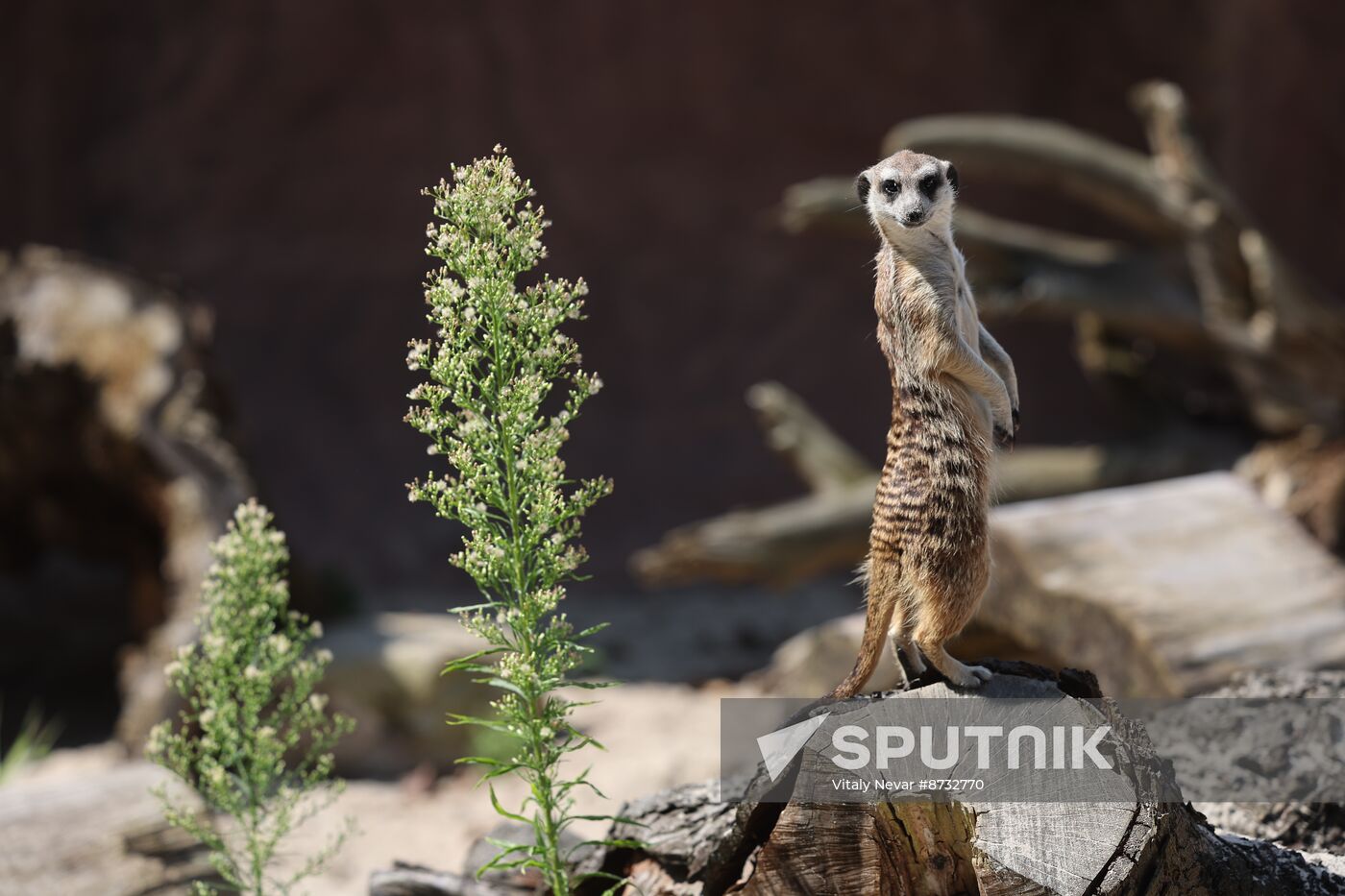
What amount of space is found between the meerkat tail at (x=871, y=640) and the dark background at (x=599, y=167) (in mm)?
6108

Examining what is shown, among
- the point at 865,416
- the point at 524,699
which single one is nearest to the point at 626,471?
the point at 865,416

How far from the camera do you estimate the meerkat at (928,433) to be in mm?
2059

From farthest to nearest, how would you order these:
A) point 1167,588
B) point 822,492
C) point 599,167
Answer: point 599,167 → point 822,492 → point 1167,588

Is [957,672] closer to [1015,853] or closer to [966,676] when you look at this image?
[966,676]

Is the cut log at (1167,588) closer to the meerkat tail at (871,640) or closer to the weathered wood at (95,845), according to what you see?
the meerkat tail at (871,640)

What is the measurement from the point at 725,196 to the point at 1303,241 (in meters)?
3.50

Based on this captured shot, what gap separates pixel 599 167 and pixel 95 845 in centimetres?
623

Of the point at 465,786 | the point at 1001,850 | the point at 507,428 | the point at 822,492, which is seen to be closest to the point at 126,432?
the point at 465,786

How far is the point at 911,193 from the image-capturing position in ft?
6.75

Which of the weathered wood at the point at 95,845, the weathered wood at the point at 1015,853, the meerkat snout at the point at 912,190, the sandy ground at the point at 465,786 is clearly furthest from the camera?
the sandy ground at the point at 465,786

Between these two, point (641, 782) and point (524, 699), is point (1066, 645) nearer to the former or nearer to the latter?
point (641, 782)

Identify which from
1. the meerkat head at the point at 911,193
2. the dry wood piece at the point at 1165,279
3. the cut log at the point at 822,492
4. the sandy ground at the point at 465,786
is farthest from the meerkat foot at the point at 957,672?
the cut log at the point at 822,492

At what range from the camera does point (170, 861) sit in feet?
9.80

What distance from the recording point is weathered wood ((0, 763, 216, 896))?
114 inches
